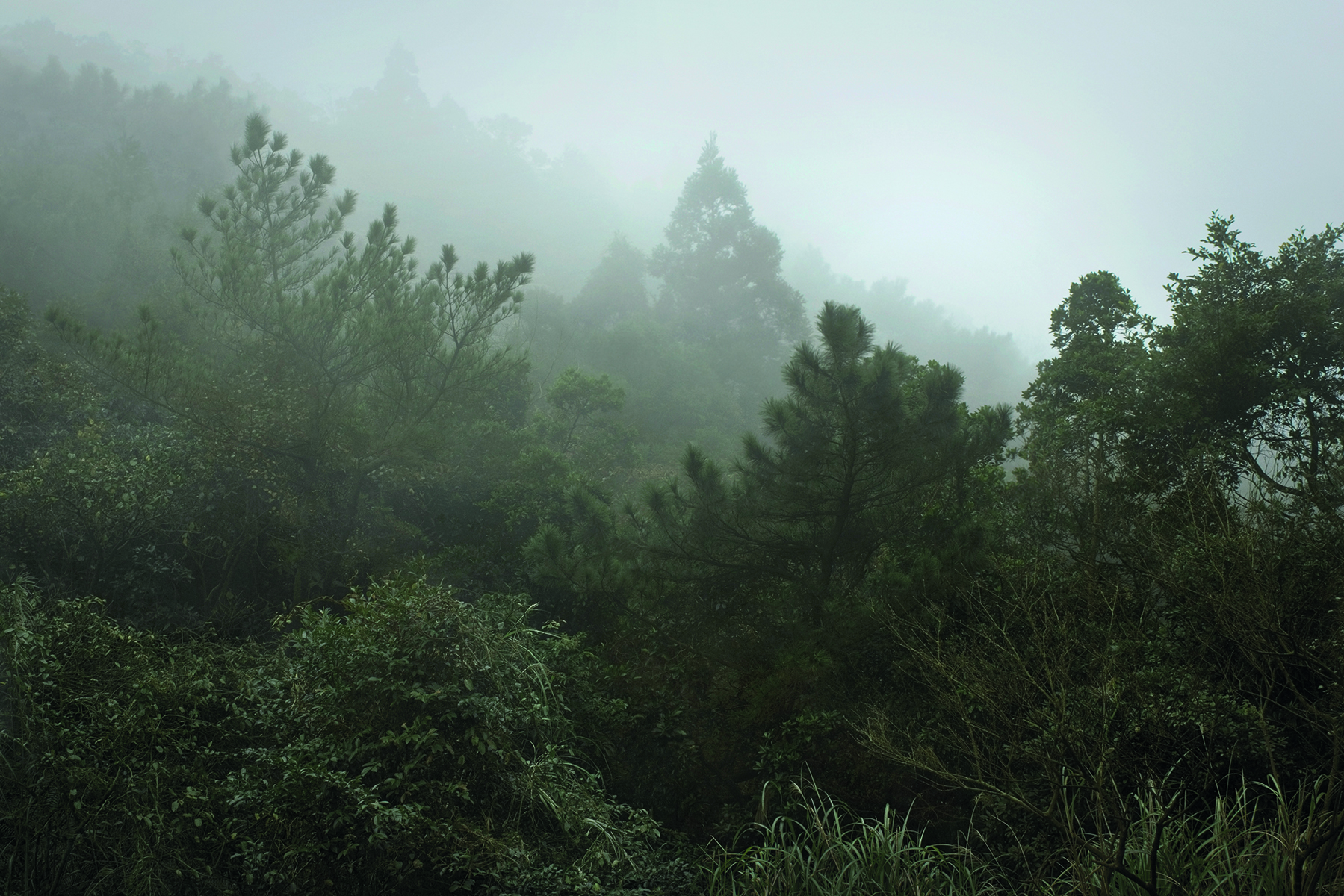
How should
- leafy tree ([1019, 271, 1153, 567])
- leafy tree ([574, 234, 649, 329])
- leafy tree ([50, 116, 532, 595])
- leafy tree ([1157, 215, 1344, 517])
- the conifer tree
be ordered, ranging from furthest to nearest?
leafy tree ([574, 234, 649, 329]), the conifer tree, leafy tree ([50, 116, 532, 595]), leafy tree ([1157, 215, 1344, 517]), leafy tree ([1019, 271, 1153, 567])

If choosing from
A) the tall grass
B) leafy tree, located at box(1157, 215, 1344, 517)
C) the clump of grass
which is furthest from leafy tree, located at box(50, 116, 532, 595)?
leafy tree, located at box(1157, 215, 1344, 517)

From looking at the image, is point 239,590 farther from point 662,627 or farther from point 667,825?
point 667,825

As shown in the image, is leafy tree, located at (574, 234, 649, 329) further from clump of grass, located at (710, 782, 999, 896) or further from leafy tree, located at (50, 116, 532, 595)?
clump of grass, located at (710, 782, 999, 896)

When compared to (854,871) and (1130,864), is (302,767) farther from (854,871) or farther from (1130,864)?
(1130,864)

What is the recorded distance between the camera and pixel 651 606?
8.08 metres

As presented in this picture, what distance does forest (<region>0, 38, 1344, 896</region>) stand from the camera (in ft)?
12.0

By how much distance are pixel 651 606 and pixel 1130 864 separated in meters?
5.19

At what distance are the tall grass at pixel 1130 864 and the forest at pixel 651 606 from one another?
5 cm

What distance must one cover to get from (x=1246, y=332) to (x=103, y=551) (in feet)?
46.1

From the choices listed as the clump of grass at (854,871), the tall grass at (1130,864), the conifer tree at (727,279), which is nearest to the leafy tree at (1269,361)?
the tall grass at (1130,864)

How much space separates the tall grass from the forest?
5 centimetres

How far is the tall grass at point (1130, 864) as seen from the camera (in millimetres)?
2861

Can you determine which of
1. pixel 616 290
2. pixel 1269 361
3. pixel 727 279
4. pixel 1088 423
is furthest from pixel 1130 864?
pixel 616 290

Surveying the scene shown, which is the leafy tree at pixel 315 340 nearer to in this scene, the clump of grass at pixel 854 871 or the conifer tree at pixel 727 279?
the clump of grass at pixel 854 871
